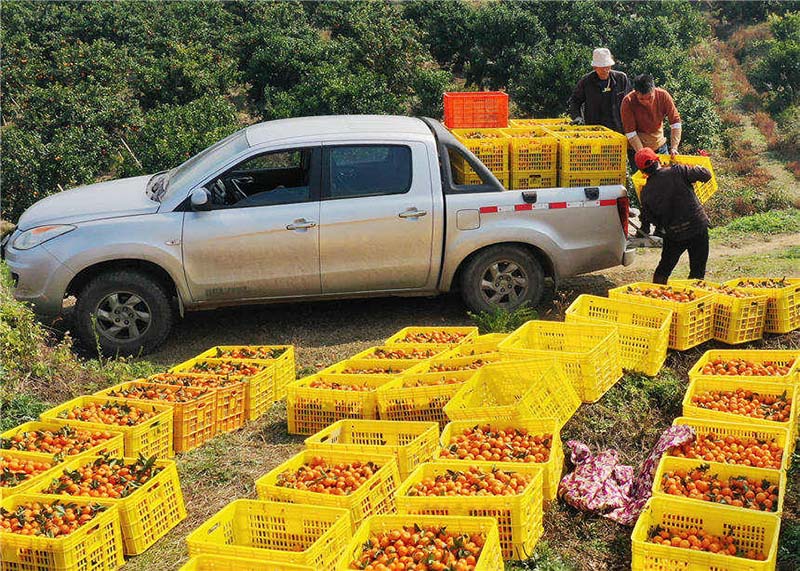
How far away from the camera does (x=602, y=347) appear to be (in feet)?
23.0

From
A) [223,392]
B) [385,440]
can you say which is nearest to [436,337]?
[385,440]

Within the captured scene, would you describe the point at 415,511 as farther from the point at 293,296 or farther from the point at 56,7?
the point at 56,7

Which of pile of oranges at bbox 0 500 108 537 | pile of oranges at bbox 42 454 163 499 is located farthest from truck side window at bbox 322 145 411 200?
pile of oranges at bbox 0 500 108 537

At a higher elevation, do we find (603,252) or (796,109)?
(796,109)

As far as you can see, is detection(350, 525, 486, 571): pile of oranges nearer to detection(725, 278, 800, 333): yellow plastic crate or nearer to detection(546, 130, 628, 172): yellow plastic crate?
detection(725, 278, 800, 333): yellow plastic crate

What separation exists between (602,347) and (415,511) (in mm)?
2367

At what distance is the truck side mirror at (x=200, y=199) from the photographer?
27.8ft

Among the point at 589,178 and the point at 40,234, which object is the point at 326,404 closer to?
the point at 40,234

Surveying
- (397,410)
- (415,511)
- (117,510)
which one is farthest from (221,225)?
(415,511)

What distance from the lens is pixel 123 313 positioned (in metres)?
8.62

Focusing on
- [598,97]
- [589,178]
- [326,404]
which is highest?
[598,97]

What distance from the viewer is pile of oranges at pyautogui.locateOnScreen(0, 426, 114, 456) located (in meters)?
6.41

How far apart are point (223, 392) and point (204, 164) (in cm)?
262

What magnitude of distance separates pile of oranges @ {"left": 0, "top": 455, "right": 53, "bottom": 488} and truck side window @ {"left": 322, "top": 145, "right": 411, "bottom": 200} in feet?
12.4
